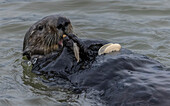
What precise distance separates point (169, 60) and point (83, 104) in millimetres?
2336

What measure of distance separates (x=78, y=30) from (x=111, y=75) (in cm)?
331

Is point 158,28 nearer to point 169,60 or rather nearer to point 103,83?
point 169,60

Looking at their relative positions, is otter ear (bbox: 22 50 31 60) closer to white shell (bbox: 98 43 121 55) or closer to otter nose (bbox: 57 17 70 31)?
otter nose (bbox: 57 17 70 31)

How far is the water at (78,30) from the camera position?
4.15 metres

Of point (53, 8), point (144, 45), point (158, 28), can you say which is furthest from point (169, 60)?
point (53, 8)

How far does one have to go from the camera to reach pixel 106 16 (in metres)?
8.27

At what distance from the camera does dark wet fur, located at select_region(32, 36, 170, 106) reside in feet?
10.1

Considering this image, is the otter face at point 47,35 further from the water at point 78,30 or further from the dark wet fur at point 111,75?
the water at point 78,30

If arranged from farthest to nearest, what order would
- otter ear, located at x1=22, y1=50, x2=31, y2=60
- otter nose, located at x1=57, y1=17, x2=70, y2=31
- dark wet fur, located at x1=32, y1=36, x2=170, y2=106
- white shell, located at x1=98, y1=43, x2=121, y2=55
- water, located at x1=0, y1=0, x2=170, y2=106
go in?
otter ear, located at x1=22, y1=50, x2=31, y2=60, otter nose, located at x1=57, y1=17, x2=70, y2=31, water, located at x1=0, y1=0, x2=170, y2=106, white shell, located at x1=98, y1=43, x2=121, y2=55, dark wet fur, located at x1=32, y1=36, x2=170, y2=106

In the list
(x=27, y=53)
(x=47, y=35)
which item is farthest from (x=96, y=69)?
(x=27, y=53)

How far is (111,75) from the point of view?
3504 millimetres

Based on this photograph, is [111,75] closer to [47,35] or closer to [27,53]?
[47,35]

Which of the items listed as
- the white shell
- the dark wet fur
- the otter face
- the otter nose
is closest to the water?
the dark wet fur

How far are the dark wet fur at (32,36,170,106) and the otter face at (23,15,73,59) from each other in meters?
0.23
